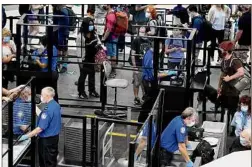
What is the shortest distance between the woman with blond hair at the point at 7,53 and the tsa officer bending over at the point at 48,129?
5.84ft

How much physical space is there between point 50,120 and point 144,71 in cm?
225

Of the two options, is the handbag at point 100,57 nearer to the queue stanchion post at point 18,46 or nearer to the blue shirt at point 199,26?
the queue stanchion post at point 18,46

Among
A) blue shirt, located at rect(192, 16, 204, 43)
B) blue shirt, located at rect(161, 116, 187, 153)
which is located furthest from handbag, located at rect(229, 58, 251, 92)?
blue shirt, located at rect(192, 16, 204, 43)

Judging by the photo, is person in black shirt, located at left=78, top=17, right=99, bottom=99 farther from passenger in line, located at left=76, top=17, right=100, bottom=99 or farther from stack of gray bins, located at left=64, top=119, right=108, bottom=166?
stack of gray bins, located at left=64, top=119, right=108, bottom=166

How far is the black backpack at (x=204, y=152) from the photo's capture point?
7828mm

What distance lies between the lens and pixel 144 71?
10.1 metres

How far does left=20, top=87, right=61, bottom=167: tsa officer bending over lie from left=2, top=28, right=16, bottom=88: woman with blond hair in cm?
178

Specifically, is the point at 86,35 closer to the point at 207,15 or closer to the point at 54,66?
the point at 54,66

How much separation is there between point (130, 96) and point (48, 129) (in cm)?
343

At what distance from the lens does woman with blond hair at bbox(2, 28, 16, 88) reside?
32.8 ft

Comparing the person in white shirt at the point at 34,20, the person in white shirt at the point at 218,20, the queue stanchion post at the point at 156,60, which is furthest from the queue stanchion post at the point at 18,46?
the person in white shirt at the point at 218,20

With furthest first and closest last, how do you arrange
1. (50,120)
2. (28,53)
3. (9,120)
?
(28,53), (50,120), (9,120)

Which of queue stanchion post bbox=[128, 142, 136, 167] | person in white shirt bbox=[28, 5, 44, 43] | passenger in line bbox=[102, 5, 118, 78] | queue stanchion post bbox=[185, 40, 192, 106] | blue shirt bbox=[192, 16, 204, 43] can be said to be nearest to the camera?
queue stanchion post bbox=[128, 142, 136, 167]
